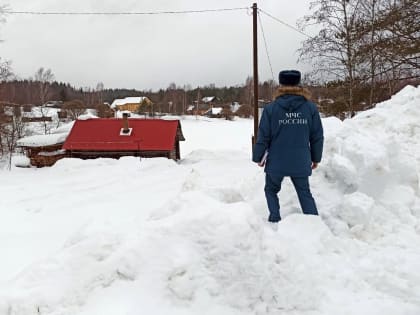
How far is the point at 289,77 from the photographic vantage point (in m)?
3.52

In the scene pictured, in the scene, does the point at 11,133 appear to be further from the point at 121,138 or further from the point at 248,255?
the point at 248,255

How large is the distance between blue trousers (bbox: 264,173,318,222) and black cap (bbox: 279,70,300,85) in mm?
933

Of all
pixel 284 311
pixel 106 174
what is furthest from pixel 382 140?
pixel 106 174

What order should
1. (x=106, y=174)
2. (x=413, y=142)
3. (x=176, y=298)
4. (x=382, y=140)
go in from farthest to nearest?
1. (x=106, y=174)
2. (x=413, y=142)
3. (x=382, y=140)
4. (x=176, y=298)

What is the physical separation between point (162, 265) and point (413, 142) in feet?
16.0

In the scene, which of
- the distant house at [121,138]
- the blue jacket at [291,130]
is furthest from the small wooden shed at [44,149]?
the blue jacket at [291,130]

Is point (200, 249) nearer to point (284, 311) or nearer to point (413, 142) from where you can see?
point (284, 311)

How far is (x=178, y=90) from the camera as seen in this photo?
9556cm

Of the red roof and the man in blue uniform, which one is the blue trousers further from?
the red roof

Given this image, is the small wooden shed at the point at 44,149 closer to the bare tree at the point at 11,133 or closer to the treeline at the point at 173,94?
the bare tree at the point at 11,133

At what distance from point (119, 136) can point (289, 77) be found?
1431 centimetres

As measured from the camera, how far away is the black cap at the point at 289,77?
3514 millimetres

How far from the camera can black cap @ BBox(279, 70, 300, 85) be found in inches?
138

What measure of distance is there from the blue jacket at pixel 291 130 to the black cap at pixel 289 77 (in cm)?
5
